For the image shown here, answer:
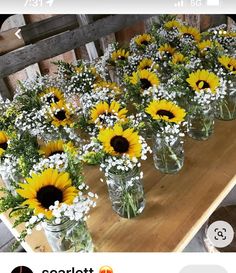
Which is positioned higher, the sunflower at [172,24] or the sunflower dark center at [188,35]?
the sunflower at [172,24]

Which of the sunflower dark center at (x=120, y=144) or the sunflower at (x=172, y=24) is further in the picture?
the sunflower at (x=172, y=24)

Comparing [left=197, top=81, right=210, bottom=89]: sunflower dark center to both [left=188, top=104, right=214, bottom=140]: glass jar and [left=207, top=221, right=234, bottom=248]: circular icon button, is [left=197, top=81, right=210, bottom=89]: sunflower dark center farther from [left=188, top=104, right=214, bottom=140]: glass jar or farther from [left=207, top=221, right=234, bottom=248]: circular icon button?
[left=207, top=221, right=234, bottom=248]: circular icon button

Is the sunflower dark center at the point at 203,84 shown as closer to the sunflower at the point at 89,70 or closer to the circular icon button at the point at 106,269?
the sunflower at the point at 89,70

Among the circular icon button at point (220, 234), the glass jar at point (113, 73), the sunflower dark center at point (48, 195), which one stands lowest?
the circular icon button at point (220, 234)

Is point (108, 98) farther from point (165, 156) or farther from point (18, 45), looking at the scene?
point (18, 45)

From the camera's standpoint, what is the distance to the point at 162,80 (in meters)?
0.90

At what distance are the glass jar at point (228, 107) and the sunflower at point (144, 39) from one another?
0.31 meters

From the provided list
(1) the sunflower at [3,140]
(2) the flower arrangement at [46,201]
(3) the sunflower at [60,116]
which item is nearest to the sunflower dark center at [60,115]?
(3) the sunflower at [60,116]

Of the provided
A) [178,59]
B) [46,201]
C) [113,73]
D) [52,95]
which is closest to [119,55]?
[113,73]

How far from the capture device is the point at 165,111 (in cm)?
60

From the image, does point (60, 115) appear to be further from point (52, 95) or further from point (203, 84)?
point (203, 84)

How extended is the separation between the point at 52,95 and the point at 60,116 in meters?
0.08

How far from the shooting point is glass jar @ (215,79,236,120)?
31.1 inches

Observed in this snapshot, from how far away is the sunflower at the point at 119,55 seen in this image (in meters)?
0.91
